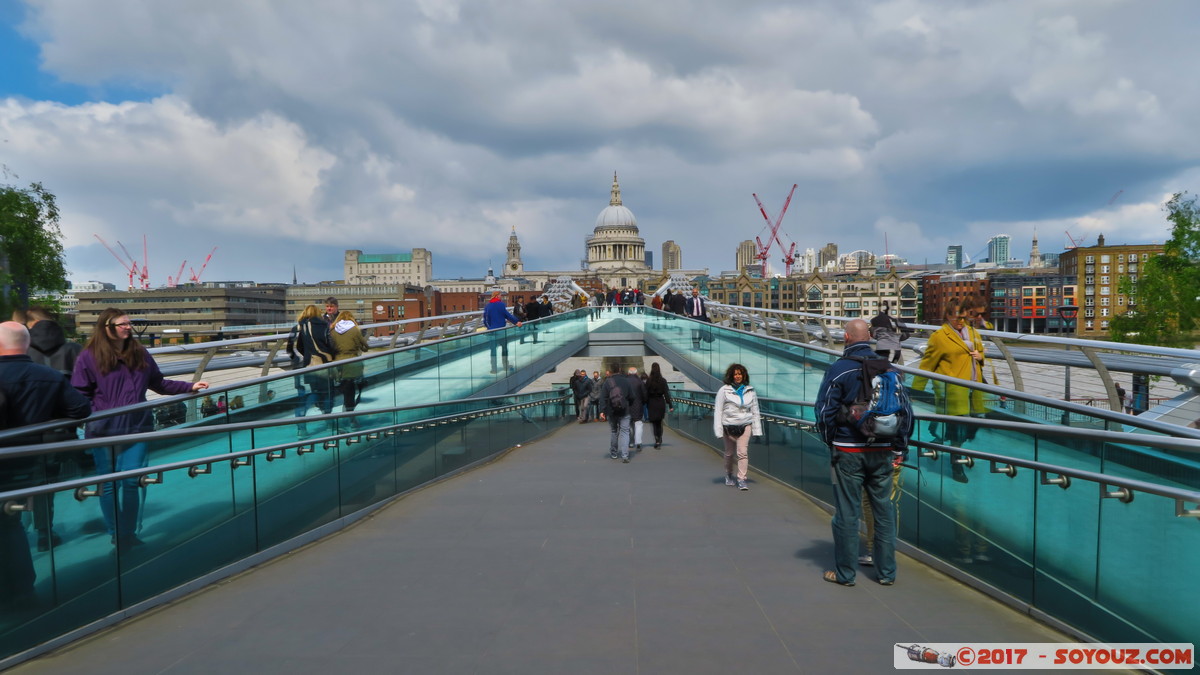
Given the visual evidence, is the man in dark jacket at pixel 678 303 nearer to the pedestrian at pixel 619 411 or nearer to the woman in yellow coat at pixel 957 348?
the pedestrian at pixel 619 411

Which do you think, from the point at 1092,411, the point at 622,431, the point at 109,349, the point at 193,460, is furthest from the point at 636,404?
the point at 1092,411

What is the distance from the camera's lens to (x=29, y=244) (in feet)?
157

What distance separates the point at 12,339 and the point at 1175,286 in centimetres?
6068

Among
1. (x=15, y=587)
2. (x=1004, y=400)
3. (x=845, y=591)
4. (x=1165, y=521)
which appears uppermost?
(x=1004, y=400)

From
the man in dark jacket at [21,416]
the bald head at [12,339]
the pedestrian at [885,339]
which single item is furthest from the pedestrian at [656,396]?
the bald head at [12,339]

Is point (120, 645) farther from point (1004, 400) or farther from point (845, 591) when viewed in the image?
point (1004, 400)

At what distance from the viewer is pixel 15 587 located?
4.33 metres

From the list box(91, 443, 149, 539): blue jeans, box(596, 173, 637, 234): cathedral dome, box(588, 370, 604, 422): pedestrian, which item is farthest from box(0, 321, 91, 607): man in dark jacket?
box(596, 173, 637, 234): cathedral dome

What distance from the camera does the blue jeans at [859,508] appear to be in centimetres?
548

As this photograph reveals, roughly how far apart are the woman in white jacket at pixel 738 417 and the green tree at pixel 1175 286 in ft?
169

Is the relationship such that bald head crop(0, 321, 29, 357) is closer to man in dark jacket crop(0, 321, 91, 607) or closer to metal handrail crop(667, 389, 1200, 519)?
man in dark jacket crop(0, 321, 91, 607)

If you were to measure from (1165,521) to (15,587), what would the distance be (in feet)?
18.2

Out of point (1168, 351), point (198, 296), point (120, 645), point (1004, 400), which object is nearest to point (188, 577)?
point (120, 645)

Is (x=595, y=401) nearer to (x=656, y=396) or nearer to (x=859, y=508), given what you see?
(x=656, y=396)
